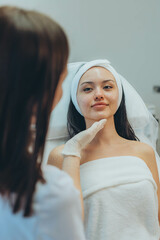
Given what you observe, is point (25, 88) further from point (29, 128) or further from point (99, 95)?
point (99, 95)

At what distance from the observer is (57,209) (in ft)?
2.12

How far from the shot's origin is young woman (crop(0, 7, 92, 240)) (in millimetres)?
583

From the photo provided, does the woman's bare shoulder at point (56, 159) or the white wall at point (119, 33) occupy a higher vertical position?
the white wall at point (119, 33)

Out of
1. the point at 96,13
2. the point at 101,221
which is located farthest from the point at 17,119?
the point at 96,13

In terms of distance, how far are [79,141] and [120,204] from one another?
332 mm

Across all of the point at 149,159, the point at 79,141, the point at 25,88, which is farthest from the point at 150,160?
the point at 25,88

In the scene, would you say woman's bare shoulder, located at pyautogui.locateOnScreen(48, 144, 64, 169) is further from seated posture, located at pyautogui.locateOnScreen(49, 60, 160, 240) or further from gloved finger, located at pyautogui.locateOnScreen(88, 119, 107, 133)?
gloved finger, located at pyautogui.locateOnScreen(88, 119, 107, 133)

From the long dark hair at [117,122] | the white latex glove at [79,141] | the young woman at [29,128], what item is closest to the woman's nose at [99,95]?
the white latex glove at [79,141]

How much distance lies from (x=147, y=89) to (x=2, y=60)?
6.18 ft

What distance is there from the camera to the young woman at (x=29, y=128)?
0.58 metres

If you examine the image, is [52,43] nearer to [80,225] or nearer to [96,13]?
[80,225]

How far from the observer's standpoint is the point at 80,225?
714 mm

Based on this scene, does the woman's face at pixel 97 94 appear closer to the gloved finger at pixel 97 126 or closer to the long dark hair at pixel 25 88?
the gloved finger at pixel 97 126

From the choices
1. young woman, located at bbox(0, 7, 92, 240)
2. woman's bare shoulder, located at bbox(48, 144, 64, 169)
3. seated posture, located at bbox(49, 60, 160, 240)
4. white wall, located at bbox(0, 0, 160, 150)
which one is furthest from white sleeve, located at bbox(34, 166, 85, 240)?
white wall, located at bbox(0, 0, 160, 150)
